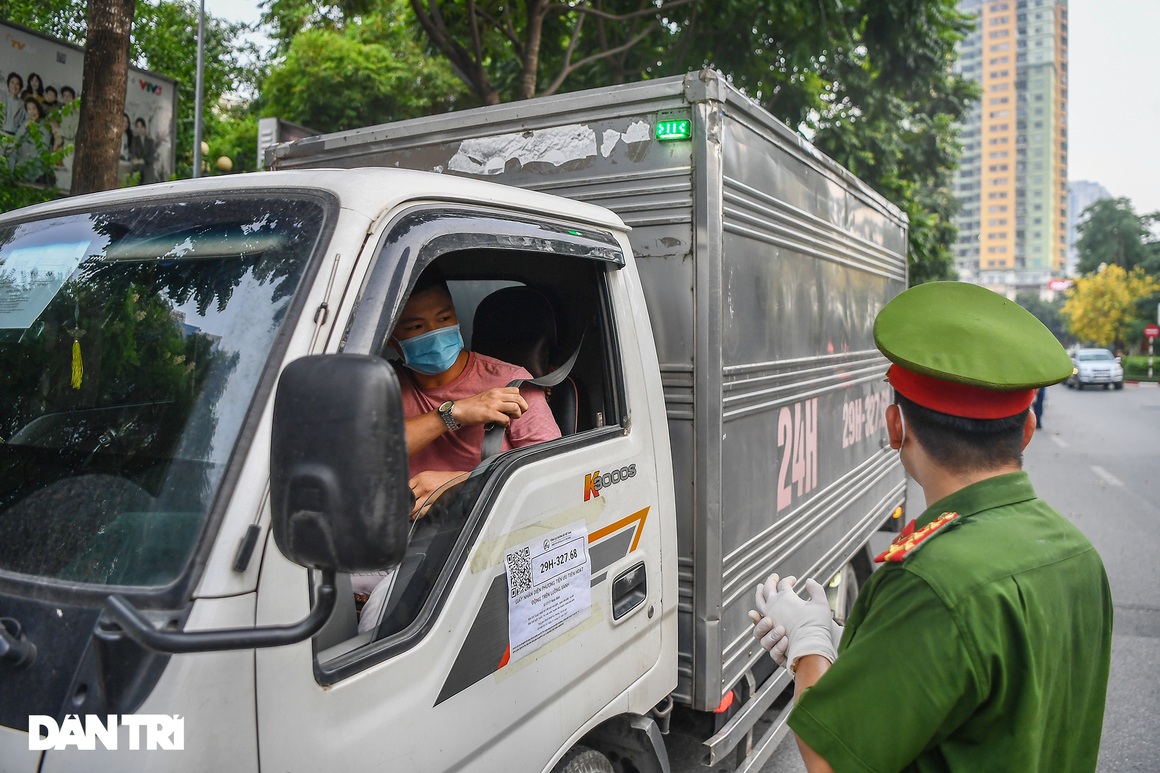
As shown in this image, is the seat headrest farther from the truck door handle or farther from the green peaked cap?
the green peaked cap

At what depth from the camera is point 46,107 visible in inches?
272

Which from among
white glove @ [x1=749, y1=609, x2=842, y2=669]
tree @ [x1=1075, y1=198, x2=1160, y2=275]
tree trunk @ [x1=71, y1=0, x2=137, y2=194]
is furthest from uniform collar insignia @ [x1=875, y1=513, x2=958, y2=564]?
tree @ [x1=1075, y1=198, x2=1160, y2=275]

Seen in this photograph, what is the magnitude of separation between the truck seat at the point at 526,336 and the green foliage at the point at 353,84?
15.2 m

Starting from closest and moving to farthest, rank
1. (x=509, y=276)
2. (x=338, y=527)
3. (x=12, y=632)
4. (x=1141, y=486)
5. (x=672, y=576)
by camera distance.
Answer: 1. (x=338, y=527)
2. (x=12, y=632)
3. (x=672, y=576)
4. (x=509, y=276)
5. (x=1141, y=486)

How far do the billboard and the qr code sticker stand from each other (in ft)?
16.9

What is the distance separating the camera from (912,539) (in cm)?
145

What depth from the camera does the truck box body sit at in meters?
2.80

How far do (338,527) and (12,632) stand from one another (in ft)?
2.05

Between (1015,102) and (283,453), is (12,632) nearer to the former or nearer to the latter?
(283,453)

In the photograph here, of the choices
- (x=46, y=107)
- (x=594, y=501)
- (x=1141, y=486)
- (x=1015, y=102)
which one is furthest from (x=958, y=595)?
(x=1015, y=102)

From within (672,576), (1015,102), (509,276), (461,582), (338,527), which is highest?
(1015,102)

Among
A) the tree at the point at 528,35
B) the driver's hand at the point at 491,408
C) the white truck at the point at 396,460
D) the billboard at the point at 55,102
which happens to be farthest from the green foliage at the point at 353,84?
the driver's hand at the point at 491,408

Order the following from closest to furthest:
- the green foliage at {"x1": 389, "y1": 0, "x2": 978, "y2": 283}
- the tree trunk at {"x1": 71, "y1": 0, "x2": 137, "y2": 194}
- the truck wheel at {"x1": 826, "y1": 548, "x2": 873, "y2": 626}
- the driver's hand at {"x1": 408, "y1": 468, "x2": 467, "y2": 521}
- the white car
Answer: the driver's hand at {"x1": 408, "y1": 468, "x2": 467, "y2": 521}
the truck wheel at {"x1": 826, "y1": 548, "x2": 873, "y2": 626}
the tree trunk at {"x1": 71, "y1": 0, "x2": 137, "y2": 194}
the green foliage at {"x1": 389, "y1": 0, "x2": 978, "y2": 283}
the white car

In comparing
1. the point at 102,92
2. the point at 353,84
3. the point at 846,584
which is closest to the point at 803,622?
the point at 846,584
